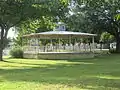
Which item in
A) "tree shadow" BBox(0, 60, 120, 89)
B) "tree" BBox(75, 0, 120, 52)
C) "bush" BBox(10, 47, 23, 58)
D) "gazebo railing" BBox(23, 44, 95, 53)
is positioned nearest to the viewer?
"tree shadow" BBox(0, 60, 120, 89)

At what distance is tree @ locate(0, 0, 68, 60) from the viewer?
3497 centimetres

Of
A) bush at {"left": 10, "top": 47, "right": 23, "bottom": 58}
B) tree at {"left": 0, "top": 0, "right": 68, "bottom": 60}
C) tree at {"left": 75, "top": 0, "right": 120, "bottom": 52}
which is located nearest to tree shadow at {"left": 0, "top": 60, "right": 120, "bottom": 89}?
tree at {"left": 0, "top": 0, "right": 68, "bottom": 60}

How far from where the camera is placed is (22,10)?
3669 centimetres

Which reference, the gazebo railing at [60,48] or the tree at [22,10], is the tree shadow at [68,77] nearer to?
the tree at [22,10]

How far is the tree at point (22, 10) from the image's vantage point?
35.0 metres

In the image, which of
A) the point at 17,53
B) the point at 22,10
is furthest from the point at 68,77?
the point at 17,53

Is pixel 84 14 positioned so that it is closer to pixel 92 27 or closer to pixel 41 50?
pixel 92 27

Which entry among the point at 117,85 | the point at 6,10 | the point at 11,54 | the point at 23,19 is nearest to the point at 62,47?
the point at 11,54

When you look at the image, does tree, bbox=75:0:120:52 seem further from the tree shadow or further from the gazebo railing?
the tree shadow

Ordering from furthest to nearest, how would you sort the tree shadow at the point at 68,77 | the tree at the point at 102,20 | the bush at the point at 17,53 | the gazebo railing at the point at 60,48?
the tree at the point at 102,20
the bush at the point at 17,53
the gazebo railing at the point at 60,48
the tree shadow at the point at 68,77

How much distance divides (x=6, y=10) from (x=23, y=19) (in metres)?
4.30

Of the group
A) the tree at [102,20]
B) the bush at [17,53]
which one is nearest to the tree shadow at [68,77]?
the bush at [17,53]

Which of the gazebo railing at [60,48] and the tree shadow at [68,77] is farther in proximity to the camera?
the gazebo railing at [60,48]

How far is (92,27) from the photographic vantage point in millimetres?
59000
